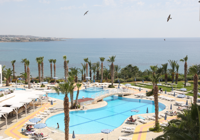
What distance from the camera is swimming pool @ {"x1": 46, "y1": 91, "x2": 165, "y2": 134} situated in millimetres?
21734

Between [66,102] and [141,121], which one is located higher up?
[66,102]

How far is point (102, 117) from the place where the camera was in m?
24.9

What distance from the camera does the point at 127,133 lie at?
18734 millimetres

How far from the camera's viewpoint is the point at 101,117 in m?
24.9

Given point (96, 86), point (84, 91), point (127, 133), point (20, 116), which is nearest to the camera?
point (127, 133)

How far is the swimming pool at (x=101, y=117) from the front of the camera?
71.3 ft

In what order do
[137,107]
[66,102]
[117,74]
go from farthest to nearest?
[117,74], [137,107], [66,102]

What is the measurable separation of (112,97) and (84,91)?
6617 mm

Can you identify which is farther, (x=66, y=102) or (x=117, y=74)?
(x=117, y=74)

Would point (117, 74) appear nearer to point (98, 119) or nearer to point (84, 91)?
point (84, 91)

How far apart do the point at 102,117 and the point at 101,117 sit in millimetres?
126

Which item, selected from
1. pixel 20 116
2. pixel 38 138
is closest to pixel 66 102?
pixel 38 138

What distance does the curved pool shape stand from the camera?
21.7 m

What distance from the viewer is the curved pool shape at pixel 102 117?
2173 centimetres
